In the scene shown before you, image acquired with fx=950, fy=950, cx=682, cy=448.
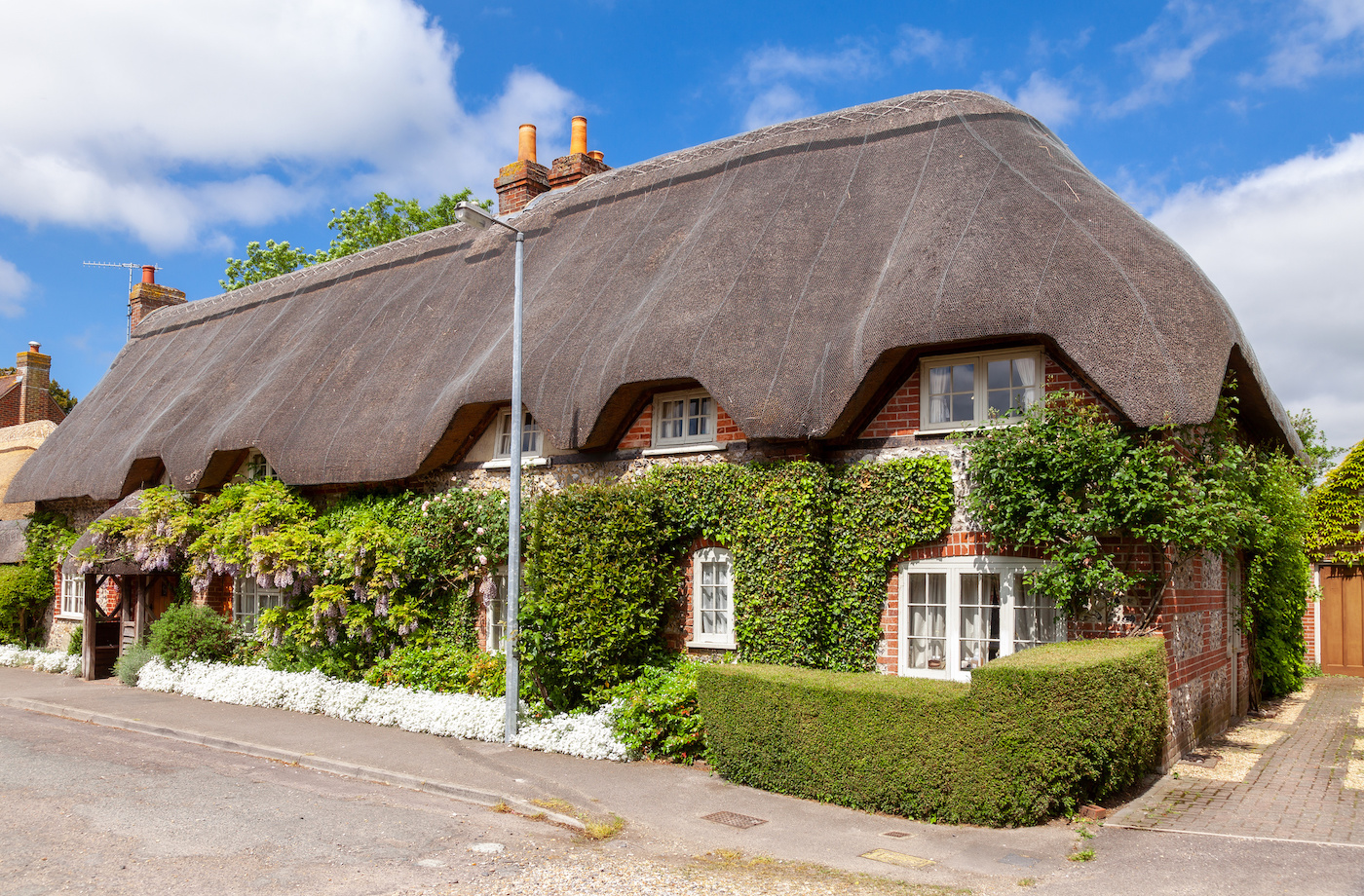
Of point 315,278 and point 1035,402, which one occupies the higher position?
point 315,278

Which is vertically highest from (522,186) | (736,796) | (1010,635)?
(522,186)

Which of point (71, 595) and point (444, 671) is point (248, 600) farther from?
point (71, 595)

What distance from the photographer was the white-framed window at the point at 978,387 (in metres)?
9.32

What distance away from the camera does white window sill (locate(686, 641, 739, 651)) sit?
10.6 metres

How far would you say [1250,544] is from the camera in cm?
1045

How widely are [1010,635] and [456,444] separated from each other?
7776mm

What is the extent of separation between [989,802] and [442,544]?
802 centimetres

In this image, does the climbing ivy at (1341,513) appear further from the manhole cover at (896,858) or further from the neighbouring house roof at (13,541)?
the neighbouring house roof at (13,541)

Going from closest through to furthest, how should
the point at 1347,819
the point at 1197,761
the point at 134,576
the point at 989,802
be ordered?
the point at 989,802 → the point at 1347,819 → the point at 1197,761 → the point at 134,576

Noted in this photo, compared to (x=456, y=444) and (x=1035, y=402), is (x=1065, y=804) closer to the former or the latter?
(x=1035, y=402)

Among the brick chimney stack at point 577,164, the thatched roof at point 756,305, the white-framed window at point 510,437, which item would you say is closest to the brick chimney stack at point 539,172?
the brick chimney stack at point 577,164

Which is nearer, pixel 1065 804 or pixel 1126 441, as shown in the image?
pixel 1065 804

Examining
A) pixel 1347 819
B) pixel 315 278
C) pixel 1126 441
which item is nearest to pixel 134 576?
pixel 315 278

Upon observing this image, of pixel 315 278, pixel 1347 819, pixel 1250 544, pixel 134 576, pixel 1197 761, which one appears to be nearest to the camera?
pixel 1347 819
